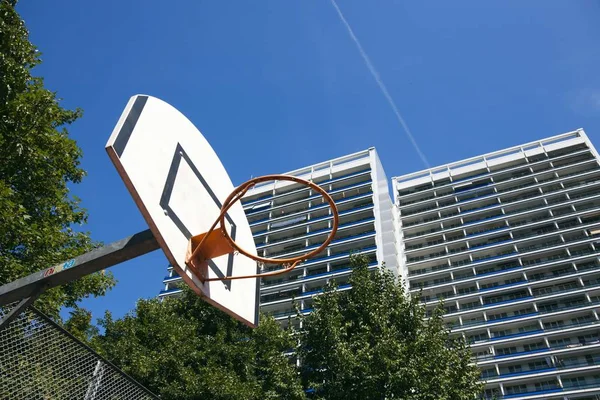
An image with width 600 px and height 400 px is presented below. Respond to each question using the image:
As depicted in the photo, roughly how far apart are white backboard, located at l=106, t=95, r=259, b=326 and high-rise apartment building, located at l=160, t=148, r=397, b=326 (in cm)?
4073

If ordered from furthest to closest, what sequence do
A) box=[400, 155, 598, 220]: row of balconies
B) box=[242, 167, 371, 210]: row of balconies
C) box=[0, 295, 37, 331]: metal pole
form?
box=[242, 167, 371, 210]: row of balconies → box=[400, 155, 598, 220]: row of balconies → box=[0, 295, 37, 331]: metal pole

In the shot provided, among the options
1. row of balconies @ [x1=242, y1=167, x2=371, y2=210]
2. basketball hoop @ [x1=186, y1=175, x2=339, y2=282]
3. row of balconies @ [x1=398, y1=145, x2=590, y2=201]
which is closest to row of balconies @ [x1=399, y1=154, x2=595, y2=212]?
row of balconies @ [x1=398, y1=145, x2=590, y2=201]

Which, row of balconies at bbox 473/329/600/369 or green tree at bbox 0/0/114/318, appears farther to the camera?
row of balconies at bbox 473/329/600/369

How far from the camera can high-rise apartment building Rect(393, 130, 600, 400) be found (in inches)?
1654

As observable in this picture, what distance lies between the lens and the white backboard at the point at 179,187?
4148 millimetres

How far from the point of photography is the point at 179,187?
200 inches

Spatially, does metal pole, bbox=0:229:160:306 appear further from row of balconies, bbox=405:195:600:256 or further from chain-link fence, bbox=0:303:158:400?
row of balconies, bbox=405:195:600:256

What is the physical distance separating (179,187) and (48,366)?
3249mm


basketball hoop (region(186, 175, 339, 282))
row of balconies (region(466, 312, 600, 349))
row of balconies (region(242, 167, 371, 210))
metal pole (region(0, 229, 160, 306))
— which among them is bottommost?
metal pole (region(0, 229, 160, 306))

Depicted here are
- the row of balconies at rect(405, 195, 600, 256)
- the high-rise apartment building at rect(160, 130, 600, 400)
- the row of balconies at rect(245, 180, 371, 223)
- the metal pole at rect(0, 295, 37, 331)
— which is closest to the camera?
the metal pole at rect(0, 295, 37, 331)

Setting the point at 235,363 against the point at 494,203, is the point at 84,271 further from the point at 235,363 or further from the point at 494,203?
the point at 494,203

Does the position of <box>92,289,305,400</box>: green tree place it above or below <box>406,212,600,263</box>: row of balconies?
below

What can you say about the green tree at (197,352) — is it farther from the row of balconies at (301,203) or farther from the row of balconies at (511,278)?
the row of balconies at (301,203)

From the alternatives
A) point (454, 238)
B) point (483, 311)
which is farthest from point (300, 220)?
point (483, 311)
